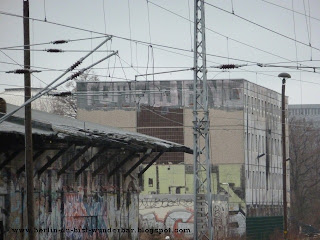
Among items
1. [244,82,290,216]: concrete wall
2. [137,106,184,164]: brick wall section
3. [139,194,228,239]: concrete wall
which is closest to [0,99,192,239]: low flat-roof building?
[139,194,228,239]: concrete wall

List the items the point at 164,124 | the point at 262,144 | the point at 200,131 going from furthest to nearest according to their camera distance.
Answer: the point at 262,144 < the point at 164,124 < the point at 200,131

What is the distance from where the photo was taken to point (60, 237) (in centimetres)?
3484

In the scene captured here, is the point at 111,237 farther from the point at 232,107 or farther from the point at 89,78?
the point at 89,78

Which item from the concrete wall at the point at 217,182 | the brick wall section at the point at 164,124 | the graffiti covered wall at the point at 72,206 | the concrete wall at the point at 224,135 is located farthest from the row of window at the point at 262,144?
the graffiti covered wall at the point at 72,206

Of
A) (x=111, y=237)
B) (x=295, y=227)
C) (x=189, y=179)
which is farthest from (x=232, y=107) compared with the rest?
(x=111, y=237)

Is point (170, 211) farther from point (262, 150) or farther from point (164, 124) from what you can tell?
point (262, 150)

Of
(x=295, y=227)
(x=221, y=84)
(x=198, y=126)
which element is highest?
(x=221, y=84)

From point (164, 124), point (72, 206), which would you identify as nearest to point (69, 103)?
point (164, 124)

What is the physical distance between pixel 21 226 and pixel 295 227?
156 feet

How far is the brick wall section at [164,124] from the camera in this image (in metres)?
68.4

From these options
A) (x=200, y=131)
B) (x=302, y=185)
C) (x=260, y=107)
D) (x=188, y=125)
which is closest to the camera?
(x=200, y=131)

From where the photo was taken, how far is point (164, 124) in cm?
6881

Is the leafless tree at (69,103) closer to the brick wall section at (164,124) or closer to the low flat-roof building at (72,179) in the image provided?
the brick wall section at (164,124)

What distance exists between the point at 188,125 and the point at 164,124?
6.17ft
